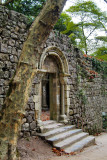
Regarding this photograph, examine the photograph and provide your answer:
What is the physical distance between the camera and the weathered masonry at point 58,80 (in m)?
4.73

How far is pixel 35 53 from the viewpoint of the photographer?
264 centimetres

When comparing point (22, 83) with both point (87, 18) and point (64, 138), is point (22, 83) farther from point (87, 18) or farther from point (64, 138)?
point (87, 18)

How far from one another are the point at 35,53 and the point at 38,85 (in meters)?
2.92

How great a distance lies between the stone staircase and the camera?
4.96m

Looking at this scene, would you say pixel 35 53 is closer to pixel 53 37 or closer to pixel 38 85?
pixel 38 85

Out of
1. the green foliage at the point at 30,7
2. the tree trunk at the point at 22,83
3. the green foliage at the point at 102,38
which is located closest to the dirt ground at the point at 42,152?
the tree trunk at the point at 22,83

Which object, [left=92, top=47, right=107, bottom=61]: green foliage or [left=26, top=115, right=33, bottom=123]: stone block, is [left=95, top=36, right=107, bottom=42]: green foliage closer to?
[left=92, top=47, right=107, bottom=61]: green foliage

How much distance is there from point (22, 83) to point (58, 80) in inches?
175

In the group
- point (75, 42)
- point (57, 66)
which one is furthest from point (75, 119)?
point (75, 42)

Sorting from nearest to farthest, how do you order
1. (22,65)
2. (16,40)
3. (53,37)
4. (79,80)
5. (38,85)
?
(22,65) < (16,40) < (38,85) < (53,37) < (79,80)

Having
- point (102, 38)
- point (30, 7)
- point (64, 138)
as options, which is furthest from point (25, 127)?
point (102, 38)

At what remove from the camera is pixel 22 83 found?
257cm

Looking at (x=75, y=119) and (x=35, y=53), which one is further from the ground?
(x=35, y=53)

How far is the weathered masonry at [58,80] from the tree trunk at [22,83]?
1.25 meters
